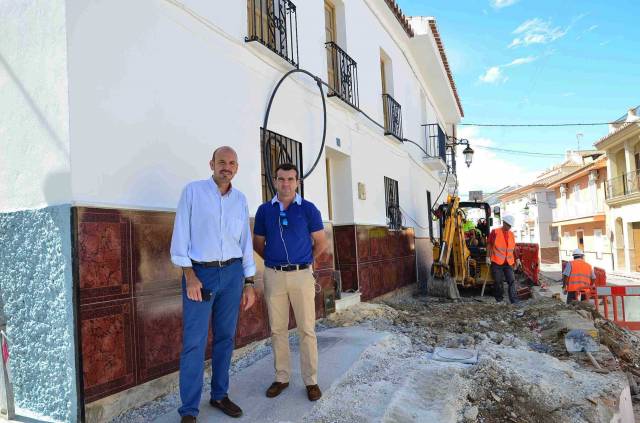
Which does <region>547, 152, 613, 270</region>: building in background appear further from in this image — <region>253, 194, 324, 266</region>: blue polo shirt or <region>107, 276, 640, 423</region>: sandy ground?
<region>253, 194, 324, 266</region>: blue polo shirt

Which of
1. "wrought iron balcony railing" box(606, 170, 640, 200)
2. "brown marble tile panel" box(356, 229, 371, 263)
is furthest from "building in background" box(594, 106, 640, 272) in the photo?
"brown marble tile panel" box(356, 229, 371, 263)

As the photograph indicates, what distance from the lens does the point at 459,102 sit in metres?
19.3

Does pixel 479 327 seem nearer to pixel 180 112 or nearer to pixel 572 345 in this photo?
pixel 572 345

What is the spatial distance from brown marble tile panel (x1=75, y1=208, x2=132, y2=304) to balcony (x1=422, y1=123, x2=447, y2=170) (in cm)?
1168

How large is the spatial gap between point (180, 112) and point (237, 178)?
3.26 feet

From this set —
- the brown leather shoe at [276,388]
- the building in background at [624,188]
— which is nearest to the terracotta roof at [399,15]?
the brown leather shoe at [276,388]

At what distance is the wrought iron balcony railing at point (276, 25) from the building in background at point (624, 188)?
22.9 metres

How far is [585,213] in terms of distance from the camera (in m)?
32.5

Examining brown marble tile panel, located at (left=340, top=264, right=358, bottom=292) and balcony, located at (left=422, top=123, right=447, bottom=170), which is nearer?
brown marble tile panel, located at (left=340, top=264, right=358, bottom=292)

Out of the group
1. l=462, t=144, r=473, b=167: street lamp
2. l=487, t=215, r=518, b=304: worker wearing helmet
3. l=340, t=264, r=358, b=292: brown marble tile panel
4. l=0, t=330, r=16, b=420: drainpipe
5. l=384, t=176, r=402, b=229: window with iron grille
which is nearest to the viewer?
l=0, t=330, r=16, b=420: drainpipe

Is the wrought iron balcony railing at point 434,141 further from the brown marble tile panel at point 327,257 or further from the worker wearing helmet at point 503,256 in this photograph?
the brown marble tile panel at point 327,257

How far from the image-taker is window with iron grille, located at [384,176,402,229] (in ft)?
32.8

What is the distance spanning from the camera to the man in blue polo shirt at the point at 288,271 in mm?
3566

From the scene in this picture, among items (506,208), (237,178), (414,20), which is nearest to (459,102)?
(414,20)
